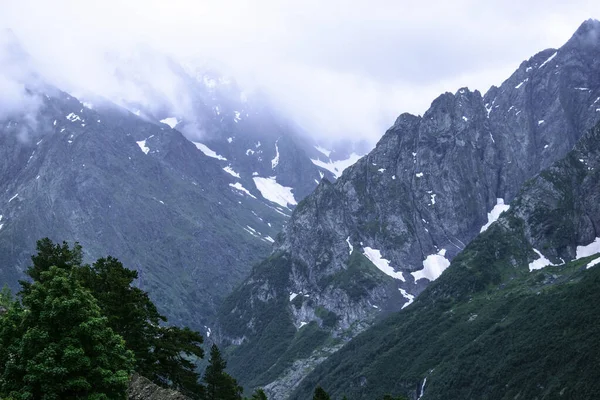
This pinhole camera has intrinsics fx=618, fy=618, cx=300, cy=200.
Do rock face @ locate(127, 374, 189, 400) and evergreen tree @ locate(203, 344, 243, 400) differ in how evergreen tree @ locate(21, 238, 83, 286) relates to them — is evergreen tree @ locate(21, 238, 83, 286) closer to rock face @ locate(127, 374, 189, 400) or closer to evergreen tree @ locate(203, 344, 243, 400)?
evergreen tree @ locate(203, 344, 243, 400)

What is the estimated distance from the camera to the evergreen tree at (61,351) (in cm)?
3234

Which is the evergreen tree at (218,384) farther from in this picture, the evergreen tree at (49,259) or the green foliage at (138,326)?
the evergreen tree at (49,259)

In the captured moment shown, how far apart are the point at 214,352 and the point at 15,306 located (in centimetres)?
4457

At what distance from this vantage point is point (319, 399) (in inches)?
3019

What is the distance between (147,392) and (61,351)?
8190 millimetres

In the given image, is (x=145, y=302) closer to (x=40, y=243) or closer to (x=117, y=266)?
(x=117, y=266)

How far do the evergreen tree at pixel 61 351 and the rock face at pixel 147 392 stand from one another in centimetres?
399

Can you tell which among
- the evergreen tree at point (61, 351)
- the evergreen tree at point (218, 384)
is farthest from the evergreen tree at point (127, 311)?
the evergreen tree at point (61, 351)

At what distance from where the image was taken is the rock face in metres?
38.5

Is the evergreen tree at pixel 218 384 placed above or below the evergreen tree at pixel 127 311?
below

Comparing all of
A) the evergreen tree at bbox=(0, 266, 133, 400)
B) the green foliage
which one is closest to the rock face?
the evergreen tree at bbox=(0, 266, 133, 400)

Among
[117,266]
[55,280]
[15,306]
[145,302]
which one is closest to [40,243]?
[117,266]

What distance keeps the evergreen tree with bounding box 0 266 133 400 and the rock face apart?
13.1 ft

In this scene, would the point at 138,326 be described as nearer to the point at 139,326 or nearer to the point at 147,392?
the point at 139,326
